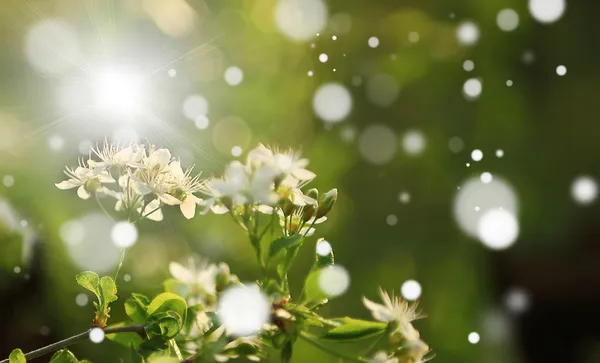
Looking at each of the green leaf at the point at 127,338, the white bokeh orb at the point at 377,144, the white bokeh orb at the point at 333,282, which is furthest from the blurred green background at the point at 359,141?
the white bokeh orb at the point at 333,282

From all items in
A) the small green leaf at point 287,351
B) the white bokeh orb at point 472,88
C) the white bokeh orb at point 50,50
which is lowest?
the small green leaf at point 287,351

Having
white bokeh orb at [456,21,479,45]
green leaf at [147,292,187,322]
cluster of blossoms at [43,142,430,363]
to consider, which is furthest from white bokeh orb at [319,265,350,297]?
white bokeh orb at [456,21,479,45]

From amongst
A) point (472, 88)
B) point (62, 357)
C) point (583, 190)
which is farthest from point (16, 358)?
point (583, 190)

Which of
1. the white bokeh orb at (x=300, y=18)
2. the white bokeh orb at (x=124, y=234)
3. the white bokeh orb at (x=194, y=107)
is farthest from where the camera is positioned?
the white bokeh orb at (x=300, y=18)

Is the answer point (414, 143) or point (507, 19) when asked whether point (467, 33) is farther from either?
point (414, 143)

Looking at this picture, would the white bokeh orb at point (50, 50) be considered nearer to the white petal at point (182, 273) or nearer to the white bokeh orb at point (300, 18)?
the white bokeh orb at point (300, 18)
